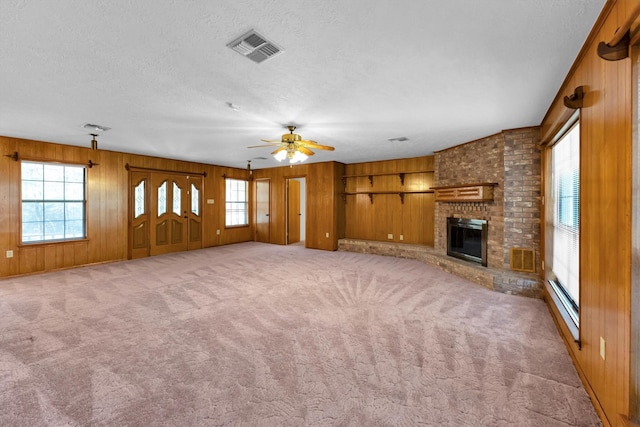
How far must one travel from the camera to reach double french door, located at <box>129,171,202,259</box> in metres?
6.50

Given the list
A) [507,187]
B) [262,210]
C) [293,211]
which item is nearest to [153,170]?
[262,210]

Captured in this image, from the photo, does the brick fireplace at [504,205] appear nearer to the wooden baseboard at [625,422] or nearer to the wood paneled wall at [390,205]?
the wood paneled wall at [390,205]

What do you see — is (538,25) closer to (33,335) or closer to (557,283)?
(557,283)

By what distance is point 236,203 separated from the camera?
8.98m

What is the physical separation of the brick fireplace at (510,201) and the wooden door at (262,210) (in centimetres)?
600

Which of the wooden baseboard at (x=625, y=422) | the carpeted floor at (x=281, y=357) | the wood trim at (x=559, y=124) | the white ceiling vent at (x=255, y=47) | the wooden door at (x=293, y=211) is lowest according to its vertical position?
the carpeted floor at (x=281, y=357)

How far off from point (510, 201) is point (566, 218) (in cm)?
117

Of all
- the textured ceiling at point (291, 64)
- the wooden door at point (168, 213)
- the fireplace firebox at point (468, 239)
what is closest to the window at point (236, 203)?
the wooden door at point (168, 213)

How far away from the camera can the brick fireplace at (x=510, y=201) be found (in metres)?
3.97

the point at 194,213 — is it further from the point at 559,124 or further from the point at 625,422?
the point at 625,422

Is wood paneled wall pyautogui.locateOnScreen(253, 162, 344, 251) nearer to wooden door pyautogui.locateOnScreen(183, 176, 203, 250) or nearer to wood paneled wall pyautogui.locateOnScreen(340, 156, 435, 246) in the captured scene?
wood paneled wall pyautogui.locateOnScreen(340, 156, 435, 246)

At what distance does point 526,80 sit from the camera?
8.55 feet

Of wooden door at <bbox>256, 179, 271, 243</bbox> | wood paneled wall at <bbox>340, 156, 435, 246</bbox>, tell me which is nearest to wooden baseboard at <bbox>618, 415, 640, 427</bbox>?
wood paneled wall at <bbox>340, 156, 435, 246</bbox>

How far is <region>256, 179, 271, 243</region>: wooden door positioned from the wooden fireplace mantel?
17.2 ft
